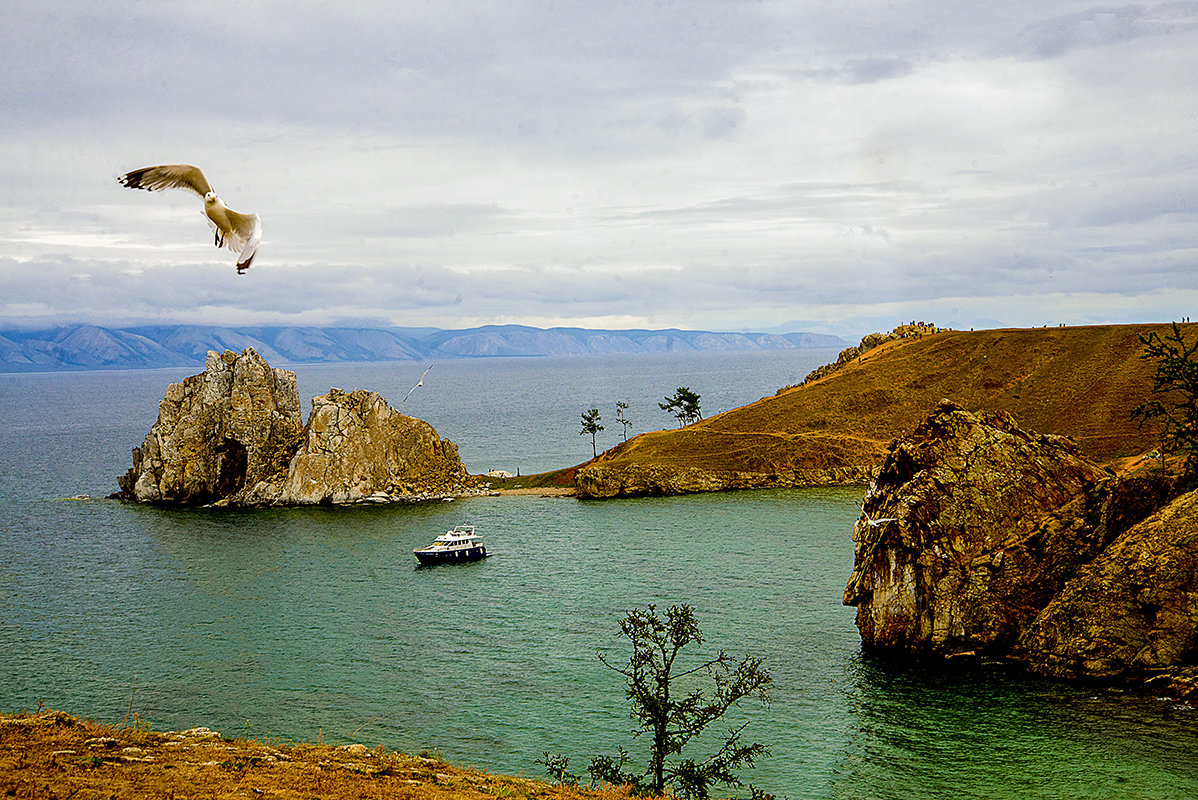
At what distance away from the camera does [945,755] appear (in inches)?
1553

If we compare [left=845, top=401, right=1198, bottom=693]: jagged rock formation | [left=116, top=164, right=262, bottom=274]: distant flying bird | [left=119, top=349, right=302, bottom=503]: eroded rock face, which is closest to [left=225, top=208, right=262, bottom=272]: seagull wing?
[left=116, top=164, right=262, bottom=274]: distant flying bird

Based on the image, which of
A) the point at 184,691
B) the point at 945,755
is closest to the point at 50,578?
the point at 184,691

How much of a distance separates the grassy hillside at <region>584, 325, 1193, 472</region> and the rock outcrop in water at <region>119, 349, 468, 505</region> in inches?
1155

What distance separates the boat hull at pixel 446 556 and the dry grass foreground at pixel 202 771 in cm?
5078

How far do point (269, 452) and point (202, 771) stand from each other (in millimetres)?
104552

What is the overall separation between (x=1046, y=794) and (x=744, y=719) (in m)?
14.2

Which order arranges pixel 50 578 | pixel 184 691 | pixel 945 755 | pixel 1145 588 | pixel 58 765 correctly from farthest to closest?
pixel 50 578 < pixel 184 691 < pixel 1145 588 < pixel 945 755 < pixel 58 765

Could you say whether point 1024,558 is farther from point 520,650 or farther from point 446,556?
point 446,556

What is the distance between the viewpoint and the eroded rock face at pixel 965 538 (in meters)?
49.5

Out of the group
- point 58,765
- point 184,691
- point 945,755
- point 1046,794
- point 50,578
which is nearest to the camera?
point 58,765

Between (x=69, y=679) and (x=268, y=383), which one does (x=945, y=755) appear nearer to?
(x=69, y=679)

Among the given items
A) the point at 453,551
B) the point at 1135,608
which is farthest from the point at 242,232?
the point at 453,551

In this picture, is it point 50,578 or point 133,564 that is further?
point 133,564

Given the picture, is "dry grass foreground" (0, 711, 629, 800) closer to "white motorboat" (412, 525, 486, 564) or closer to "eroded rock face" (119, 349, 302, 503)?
"white motorboat" (412, 525, 486, 564)
